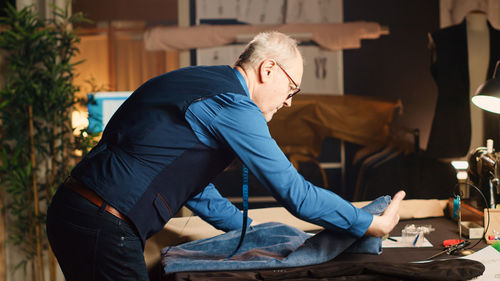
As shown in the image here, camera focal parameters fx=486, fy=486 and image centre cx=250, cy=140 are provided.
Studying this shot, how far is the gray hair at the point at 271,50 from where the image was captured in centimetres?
136

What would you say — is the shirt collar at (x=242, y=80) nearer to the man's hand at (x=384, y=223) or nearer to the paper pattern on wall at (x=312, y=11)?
the man's hand at (x=384, y=223)

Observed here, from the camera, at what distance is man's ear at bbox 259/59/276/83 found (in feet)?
4.46

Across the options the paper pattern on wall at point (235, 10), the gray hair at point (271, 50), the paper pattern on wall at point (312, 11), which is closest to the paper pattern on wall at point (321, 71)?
the paper pattern on wall at point (312, 11)

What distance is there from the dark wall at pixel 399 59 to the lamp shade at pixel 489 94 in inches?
58.8

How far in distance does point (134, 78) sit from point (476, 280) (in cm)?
272

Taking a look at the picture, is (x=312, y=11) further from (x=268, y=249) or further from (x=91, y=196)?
(x=91, y=196)

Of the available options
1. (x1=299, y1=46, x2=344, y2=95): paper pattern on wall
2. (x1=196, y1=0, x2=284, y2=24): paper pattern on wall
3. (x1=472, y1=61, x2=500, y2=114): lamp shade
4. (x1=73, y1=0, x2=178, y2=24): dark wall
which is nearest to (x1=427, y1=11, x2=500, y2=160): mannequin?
(x1=299, y1=46, x2=344, y2=95): paper pattern on wall

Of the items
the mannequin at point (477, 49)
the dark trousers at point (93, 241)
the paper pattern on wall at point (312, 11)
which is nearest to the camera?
the dark trousers at point (93, 241)

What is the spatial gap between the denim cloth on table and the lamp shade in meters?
0.69

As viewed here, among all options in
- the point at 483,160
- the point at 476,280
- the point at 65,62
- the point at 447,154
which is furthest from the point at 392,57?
the point at 476,280

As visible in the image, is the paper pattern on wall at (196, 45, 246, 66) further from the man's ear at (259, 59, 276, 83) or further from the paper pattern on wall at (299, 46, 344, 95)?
the man's ear at (259, 59, 276, 83)

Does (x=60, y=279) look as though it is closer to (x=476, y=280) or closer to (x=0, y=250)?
(x=0, y=250)

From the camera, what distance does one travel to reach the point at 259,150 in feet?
3.95

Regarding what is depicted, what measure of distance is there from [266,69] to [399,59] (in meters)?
2.51
